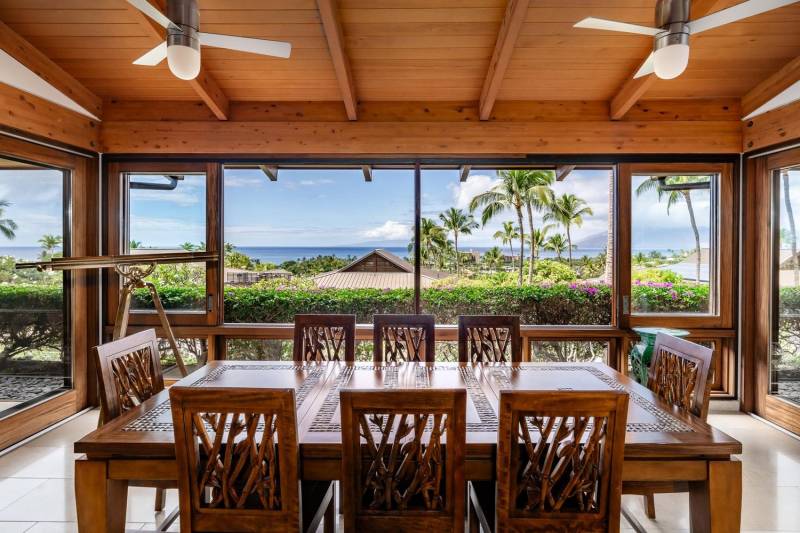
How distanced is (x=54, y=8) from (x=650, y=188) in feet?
15.5

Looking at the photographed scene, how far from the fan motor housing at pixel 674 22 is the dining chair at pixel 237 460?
2.36 m

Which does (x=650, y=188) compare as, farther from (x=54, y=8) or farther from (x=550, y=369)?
(x=54, y=8)

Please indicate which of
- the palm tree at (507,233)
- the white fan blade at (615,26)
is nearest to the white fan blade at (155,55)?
the white fan blade at (615,26)

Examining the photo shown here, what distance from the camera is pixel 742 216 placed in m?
4.04

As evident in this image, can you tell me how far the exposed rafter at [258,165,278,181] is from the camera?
14.0ft

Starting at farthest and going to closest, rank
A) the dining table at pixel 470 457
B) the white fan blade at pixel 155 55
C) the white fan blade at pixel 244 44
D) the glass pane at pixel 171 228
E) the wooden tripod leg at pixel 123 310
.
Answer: the glass pane at pixel 171 228 → the wooden tripod leg at pixel 123 310 → the white fan blade at pixel 155 55 → the white fan blade at pixel 244 44 → the dining table at pixel 470 457

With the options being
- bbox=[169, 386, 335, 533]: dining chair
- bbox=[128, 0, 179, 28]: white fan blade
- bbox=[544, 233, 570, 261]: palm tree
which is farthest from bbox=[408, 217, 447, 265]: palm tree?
bbox=[169, 386, 335, 533]: dining chair

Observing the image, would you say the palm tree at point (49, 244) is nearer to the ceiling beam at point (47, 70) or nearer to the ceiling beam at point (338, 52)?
the ceiling beam at point (47, 70)

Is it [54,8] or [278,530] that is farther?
[54,8]

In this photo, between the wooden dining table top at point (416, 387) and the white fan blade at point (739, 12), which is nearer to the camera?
the wooden dining table top at point (416, 387)

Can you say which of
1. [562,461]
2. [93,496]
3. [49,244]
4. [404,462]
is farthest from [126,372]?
[49,244]

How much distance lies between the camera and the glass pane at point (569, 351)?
4.25 m

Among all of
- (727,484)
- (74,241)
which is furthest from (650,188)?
(74,241)

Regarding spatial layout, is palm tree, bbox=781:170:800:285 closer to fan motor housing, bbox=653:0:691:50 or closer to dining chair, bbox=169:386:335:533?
fan motor housing, bbox=653:0:691:50
